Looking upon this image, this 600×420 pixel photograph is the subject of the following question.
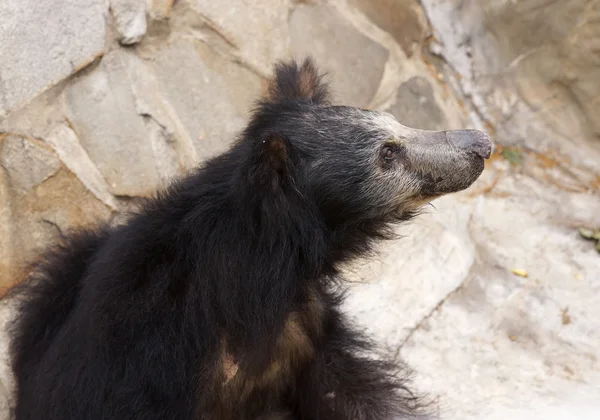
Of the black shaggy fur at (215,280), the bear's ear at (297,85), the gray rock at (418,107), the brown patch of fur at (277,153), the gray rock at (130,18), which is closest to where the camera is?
the brown patch of fur at (277,153)

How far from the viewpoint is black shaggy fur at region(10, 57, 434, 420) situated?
2.39 metres

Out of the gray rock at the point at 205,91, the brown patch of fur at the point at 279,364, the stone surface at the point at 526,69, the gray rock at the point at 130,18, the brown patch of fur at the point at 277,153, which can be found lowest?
the stone surface at the point at 526,69

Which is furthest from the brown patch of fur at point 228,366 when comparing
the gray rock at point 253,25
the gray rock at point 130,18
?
the gray rock at point 253,25

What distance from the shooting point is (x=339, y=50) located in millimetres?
4098

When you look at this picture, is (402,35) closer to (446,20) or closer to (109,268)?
(446,20)

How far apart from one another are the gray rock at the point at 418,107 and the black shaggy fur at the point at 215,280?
1.65 meters

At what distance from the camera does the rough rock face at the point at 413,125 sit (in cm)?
319

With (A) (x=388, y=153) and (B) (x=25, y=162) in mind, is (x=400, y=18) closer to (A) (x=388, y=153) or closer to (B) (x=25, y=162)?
(A) (x=388, y=153)

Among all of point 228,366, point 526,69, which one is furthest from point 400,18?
point 228,366

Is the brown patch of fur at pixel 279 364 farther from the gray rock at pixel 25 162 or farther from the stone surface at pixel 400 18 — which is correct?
the stone surface at pixel 400 18

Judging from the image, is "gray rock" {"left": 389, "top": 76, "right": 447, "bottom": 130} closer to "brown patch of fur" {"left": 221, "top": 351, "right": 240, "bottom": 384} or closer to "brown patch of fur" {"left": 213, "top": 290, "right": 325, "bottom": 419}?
"brown patch of fur" {"left": 213, "top": 290, "right": 325, "bottom": 419}

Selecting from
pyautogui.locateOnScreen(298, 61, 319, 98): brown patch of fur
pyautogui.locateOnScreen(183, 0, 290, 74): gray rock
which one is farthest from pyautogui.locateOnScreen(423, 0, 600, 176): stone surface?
pyautogui.locateOnScreen(298, 61, 319, 98): brown patch of fur

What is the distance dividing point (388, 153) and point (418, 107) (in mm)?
1848

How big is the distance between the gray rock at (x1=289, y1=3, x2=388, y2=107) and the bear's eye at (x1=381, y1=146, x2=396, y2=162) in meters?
1.45
